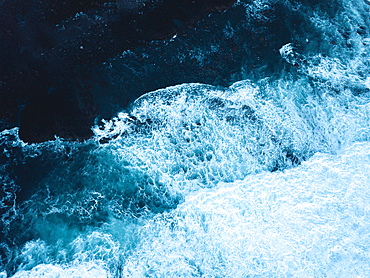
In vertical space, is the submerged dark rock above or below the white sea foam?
above

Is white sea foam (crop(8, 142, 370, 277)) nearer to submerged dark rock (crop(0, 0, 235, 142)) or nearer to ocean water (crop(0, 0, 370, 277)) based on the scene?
ocean water (crop(0, 0, 370, 277))

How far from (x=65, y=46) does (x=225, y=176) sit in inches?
322

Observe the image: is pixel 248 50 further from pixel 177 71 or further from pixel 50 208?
pixel 50 208

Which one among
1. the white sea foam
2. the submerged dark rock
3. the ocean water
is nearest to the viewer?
the white sea foam

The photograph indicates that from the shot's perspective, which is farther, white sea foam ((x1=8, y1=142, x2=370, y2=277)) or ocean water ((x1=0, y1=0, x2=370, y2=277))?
ocean water ((x1=0, y1=0, x2=370, y2=277))

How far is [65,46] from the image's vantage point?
36.6 ft

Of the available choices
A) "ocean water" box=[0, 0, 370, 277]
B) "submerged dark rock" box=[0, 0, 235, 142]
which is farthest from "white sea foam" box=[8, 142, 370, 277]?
"submerged dark rock" box=[0, 0, 235, 142]

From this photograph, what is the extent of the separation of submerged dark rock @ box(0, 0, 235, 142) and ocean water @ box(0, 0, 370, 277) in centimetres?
78

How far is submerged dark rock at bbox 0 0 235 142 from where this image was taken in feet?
34.0

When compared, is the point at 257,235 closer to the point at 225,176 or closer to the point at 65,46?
the point at 225,176

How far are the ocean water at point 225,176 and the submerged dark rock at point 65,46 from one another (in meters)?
0.78

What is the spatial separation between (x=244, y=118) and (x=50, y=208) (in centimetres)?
740

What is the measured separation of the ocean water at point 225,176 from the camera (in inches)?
325

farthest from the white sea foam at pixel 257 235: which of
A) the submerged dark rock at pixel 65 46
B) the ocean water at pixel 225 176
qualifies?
the submerged dark rock at pixel 65 46
